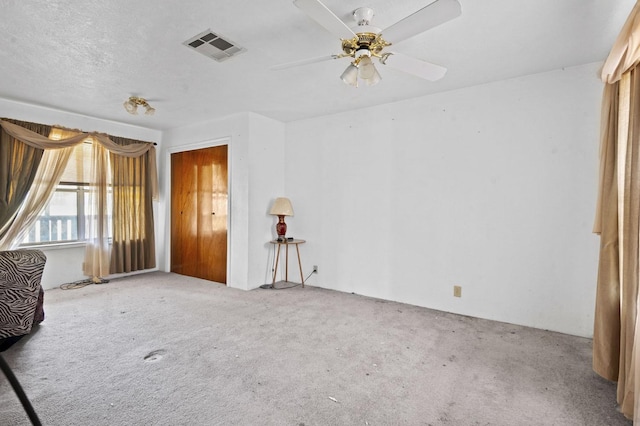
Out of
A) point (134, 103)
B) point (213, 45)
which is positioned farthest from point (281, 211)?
point (213, 45)

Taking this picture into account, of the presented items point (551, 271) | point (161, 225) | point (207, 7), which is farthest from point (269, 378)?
point (161, 225)

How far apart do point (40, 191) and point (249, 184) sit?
2.61 meters

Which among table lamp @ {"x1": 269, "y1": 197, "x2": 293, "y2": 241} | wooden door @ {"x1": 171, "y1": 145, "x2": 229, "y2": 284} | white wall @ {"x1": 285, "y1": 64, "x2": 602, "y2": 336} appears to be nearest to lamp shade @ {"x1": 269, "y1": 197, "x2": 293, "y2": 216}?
table lamp @ {"x1": 269, "y1": 197, "x2": 293, "y2": 241}

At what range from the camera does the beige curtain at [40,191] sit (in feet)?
12.3

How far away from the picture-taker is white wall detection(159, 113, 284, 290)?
423 centimetres

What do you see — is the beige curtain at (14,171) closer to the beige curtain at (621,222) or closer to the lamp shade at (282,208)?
the lamp shade at (282,208)

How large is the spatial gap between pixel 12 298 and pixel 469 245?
13.6ft

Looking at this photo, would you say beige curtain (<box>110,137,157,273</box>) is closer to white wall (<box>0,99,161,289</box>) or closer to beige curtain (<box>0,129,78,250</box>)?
white wall (<box>0,99,161,289</box>)

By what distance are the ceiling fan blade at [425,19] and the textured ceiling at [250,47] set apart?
23 centimetres

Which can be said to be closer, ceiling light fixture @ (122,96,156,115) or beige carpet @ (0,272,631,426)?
beige carpet @ (0,272,631,426)

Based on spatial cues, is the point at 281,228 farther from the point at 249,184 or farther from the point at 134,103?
the point at 134,103

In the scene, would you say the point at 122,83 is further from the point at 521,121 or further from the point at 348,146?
the point at 521,121

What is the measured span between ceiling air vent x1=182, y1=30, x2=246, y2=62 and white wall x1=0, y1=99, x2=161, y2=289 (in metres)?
2.47

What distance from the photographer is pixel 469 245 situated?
10.8 feet
